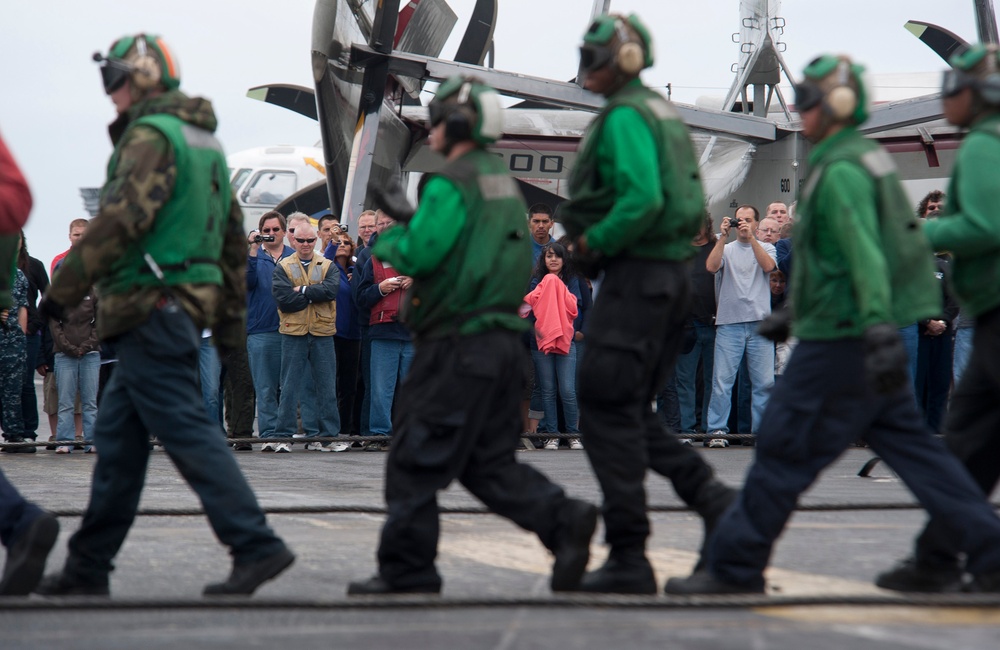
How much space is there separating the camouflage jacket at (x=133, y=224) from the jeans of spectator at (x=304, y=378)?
7.36 meters

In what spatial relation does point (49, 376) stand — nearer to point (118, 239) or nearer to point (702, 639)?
point (118, 239)

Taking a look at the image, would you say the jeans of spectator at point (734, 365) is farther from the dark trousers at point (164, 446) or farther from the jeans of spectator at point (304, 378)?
the dark trousers at point (164, 446)

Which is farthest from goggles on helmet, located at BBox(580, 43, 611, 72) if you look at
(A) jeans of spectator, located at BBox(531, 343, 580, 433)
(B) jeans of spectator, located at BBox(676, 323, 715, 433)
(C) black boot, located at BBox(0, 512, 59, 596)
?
(B) jeans of spectator, located at BBox(676, 323, 715, 433)

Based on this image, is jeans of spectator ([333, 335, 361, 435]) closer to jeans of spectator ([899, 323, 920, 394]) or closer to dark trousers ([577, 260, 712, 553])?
jeans of spectator ([899, 323, 920, 394])

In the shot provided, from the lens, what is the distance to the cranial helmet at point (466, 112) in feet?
15.2

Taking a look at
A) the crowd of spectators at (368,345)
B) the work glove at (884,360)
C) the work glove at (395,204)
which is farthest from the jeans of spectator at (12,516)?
the crowd of spectators at (368,345)

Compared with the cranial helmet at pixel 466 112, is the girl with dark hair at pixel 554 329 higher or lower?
lower

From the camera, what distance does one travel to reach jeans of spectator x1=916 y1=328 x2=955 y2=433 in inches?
491

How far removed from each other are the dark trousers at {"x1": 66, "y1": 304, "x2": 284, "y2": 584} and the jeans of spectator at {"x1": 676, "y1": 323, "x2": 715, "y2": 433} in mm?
8492

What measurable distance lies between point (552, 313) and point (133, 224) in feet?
26.3

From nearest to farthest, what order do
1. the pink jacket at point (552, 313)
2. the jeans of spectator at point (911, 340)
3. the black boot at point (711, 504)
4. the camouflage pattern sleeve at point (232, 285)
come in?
the black boot at point (711, 504), the camouflage pattern sleeve at point (232, 285), the jeans of spectator at point (911, 340), the pink jacket at point (552, 313)

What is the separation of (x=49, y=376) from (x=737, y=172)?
490 inches

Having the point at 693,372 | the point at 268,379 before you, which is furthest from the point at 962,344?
the point at 268,379

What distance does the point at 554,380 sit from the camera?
12570 mm
